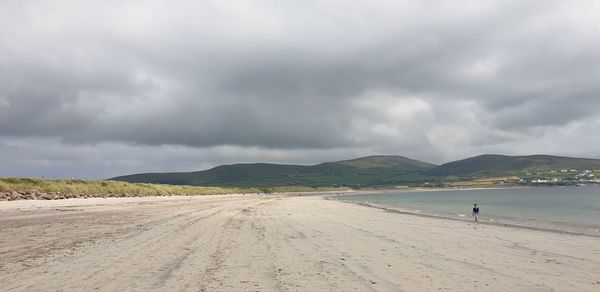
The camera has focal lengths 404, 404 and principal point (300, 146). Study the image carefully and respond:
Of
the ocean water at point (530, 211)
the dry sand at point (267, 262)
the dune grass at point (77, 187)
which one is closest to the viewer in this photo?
the dry sand at point (267, 262)

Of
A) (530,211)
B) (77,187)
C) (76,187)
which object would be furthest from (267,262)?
(530,211)

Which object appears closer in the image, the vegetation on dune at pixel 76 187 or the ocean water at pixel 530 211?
the ocean water at pixel 530 211

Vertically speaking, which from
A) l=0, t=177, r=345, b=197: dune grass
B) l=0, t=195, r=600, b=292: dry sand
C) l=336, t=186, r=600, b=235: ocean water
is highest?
l=0, t=177, r=345, b=197: dune grass

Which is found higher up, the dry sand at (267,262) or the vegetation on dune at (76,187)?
the vegetation on dune at (76,187)

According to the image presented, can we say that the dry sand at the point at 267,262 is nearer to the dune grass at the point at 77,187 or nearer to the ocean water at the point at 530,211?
the ocean water at the point at 530,211

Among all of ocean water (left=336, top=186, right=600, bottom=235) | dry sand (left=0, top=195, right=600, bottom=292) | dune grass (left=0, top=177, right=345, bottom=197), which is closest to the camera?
dry sand (left=0, top=195, right=600, bottom=292)

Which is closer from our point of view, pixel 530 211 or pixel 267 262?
pixel 267 262

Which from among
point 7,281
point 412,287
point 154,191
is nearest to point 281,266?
point 412,287

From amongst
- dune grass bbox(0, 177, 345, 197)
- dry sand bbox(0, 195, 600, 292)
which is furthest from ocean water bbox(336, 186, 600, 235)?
dune grass bbox(0, 177, 345, 197)

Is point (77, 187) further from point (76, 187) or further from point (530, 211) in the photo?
point (530, 211)

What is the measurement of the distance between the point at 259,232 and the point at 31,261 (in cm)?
1129

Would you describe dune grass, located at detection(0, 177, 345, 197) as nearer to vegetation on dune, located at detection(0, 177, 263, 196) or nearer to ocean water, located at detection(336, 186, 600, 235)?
vegetation on dune, located at detection(0, 177, 263, 196)

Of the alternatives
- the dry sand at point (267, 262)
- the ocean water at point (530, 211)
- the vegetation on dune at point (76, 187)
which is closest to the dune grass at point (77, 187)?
the vegetation on dune at point (76, 187)

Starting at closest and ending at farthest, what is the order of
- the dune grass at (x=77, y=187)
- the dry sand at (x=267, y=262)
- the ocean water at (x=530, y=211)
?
1. the dry sand at (x=267, y=262)
2. the ocean water at (x=530, y=211)
3. the dune grass at (x=77, y=187)
